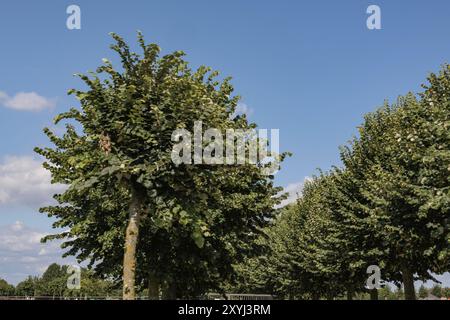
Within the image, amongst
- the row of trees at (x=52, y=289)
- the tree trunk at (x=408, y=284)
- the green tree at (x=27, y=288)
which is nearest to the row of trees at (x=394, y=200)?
the tree trunk at (x=408, y=284)

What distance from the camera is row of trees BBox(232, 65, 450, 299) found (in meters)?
18.2

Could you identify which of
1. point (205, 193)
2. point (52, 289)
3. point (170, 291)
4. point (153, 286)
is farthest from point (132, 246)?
point (52, 289)

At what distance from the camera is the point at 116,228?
19688 mm

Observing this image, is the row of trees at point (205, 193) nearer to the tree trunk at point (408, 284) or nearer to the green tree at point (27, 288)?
the tree trunk at point (408, 284)

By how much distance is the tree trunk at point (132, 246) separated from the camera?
1059 cm

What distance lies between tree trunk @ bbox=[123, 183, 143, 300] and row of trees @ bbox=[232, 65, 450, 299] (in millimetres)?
9797

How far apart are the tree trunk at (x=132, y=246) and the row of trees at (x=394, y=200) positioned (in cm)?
980

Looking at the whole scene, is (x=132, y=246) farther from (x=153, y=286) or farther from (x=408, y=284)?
(x=408, y=284)

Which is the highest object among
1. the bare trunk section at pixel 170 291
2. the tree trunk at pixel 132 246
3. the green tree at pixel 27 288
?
the tree trunk at pixel 132 246

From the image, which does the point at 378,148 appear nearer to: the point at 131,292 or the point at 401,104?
the point at 401,104

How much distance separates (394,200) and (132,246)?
14576mm

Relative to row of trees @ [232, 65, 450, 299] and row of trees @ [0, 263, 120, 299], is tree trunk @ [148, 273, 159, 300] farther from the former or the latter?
row of trees @ [0, 263, 120, 299]
